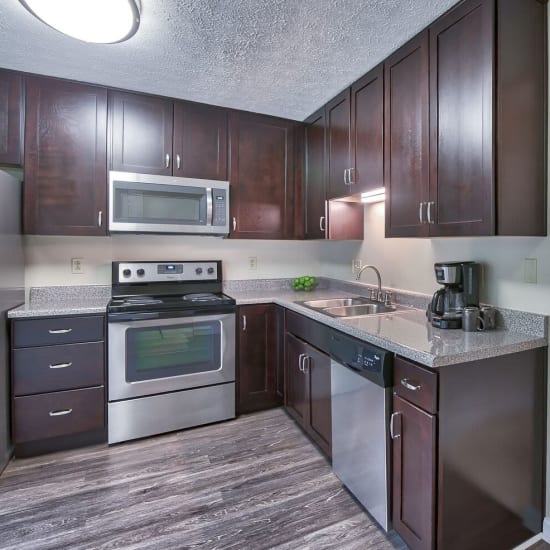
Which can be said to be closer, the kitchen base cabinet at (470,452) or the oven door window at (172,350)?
the kitchen base cabinet at (470,452)

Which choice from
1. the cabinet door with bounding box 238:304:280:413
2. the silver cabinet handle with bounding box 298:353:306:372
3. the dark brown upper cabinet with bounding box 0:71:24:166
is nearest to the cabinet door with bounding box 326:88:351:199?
the cabinet door with bounding box 238:304:280:413

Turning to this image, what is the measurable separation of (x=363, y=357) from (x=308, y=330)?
0.64m

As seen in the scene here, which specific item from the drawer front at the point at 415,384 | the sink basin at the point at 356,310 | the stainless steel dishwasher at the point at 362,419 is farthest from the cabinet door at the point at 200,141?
the drawer front at the point at 415,384

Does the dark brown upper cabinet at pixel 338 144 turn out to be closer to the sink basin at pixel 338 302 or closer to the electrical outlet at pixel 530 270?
the sink basin at pixel 338 302

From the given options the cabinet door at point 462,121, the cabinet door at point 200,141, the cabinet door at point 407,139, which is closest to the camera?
the cabinet door at point 462,121

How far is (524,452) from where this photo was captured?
1451mm

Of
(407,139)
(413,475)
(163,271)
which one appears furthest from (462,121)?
(163,271)

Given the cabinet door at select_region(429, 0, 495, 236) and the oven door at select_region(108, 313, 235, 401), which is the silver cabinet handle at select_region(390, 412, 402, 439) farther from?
the oven door at select_region(108, 313, 235, 401)

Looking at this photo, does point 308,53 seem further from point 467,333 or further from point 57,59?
point 467,333

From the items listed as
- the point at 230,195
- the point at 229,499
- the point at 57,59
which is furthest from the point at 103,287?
the point at 229,499

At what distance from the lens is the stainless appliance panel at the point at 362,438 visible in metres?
1.47

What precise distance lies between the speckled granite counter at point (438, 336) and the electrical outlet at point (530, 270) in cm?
16

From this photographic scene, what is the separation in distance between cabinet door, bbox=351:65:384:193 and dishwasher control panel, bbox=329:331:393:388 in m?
0.93

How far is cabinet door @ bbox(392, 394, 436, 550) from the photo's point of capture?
4.14 ft
